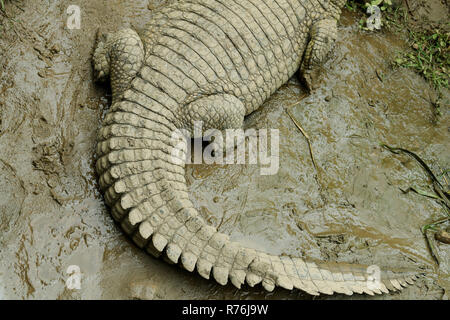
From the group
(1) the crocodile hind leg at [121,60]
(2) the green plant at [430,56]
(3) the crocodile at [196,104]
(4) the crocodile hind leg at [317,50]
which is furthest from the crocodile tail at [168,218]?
(2) the green plant at [430,56]

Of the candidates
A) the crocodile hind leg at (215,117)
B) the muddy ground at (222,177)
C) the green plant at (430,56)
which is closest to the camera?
the muddy ground at (222,177)

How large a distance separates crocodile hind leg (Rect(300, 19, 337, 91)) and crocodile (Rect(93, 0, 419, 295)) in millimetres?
10

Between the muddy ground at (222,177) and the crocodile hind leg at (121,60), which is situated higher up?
the crocodile hind leg at (121,60)

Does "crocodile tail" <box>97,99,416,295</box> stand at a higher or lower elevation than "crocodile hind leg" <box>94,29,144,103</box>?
lower

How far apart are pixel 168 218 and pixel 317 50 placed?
2.32m

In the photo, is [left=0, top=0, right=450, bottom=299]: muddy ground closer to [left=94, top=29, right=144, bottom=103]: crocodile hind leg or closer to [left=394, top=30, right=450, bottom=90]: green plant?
[left=394, top=30, right=450, bottom=90]: green plant

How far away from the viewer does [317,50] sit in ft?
13.3

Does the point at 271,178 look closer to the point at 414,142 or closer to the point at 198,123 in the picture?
the point at 198,123

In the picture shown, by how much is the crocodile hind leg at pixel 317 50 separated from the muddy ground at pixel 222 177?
132 mm

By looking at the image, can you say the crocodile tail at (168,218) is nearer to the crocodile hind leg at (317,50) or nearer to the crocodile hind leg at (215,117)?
the crocodile hind leg at (215,117)

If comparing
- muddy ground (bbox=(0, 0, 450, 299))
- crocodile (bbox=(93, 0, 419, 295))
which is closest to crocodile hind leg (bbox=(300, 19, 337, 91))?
crocodile (bbox=(93, 0, 419, 295))

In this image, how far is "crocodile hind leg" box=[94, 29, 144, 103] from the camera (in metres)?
→ 3.36

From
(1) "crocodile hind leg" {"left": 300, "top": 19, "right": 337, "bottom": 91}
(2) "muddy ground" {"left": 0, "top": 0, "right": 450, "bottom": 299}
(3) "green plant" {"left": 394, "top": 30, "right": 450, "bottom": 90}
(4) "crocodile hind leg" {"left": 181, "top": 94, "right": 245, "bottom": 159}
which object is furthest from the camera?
(3) "green plant" {"left": 394, "top": 30, "right": 450, "bottom": 90}

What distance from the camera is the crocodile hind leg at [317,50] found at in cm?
405
